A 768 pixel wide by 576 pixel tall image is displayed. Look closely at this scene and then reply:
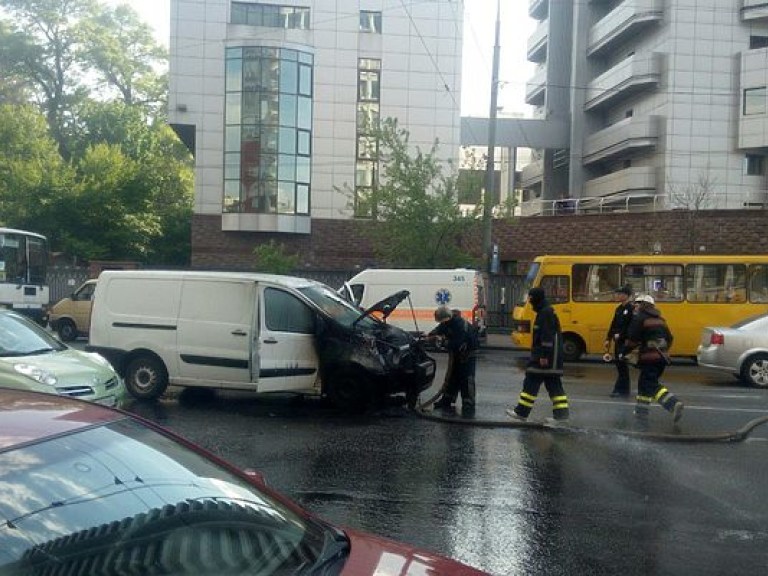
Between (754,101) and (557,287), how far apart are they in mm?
22588

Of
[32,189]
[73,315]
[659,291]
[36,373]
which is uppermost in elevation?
[32,189]

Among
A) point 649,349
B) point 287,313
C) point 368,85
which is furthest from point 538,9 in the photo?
point 287,313

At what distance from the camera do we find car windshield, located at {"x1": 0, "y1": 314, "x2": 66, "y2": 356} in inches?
366

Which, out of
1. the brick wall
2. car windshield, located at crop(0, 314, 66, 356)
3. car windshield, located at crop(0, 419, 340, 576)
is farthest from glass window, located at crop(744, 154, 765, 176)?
car windshield, located at crop(0, 419, 340, 576)

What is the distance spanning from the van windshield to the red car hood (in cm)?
793

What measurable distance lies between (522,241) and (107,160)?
20.9m

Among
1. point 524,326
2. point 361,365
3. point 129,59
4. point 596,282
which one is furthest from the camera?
point 129,59

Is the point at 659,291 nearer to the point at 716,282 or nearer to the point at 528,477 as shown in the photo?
the point at 716,282

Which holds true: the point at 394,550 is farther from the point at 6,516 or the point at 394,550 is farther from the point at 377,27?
the point at 377,27

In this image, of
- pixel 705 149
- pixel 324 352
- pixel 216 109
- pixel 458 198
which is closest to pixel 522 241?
pixel 458 198

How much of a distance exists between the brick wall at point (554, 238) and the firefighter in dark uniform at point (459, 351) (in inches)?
787

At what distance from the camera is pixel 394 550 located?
121 inches

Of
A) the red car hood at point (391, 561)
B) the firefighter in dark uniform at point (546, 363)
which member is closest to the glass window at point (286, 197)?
the firefighter in dark uniform at point (546, 363)

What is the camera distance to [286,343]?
36.0 ft
